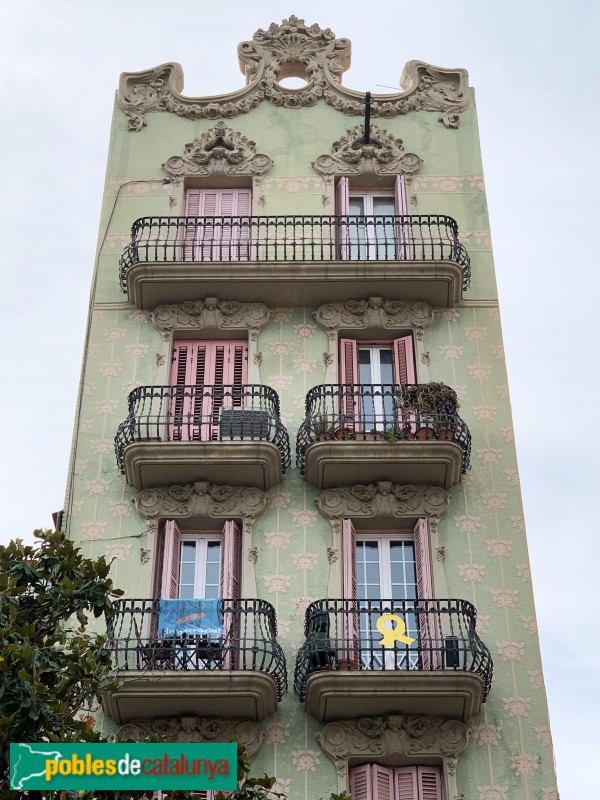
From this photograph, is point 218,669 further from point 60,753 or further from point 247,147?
point 247,147

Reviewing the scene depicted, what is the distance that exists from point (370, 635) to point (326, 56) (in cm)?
1220

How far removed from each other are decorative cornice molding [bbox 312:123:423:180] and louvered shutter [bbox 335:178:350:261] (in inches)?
12.2

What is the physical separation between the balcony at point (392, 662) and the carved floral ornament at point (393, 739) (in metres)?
0.12

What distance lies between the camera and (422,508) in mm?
20219

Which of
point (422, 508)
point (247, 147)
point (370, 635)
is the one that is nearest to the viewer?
point (370, 635)

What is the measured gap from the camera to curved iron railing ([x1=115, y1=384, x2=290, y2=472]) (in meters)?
20.5

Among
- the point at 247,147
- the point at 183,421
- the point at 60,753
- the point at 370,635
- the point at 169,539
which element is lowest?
the point at 60,753

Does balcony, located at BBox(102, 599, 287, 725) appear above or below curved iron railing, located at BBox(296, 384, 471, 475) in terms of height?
below

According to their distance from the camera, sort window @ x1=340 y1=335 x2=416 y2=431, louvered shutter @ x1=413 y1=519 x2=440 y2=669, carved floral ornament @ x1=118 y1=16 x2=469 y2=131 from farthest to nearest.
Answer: carved floral ornament @ x1=118 y1=16 x2=469 y2=131 → window @ x1=340 y1=335 x2=416 y2=431 → louvered shutter @ x1=413 y1=519 x2=440 y2=669

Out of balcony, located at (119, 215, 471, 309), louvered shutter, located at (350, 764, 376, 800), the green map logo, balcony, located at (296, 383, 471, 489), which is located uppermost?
balcony, located at (119, 215, 471, 309)

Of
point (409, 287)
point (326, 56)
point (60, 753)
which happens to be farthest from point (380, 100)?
point (60, 753)

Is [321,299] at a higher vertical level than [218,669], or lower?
higher

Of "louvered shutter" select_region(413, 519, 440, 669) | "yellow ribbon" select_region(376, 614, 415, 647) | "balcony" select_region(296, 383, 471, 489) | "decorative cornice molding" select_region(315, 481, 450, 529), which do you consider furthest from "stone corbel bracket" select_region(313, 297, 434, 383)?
"yellow ribbon" select_region(376, 614, 415, 647)

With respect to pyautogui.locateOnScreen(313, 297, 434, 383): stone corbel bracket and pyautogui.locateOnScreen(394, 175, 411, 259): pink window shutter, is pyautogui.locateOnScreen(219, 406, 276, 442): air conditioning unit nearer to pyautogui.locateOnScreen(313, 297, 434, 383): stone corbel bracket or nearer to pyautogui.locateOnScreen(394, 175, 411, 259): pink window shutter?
pyautogui.locateOnScreen(313, 297, 434, 383): stone corbel bracket
